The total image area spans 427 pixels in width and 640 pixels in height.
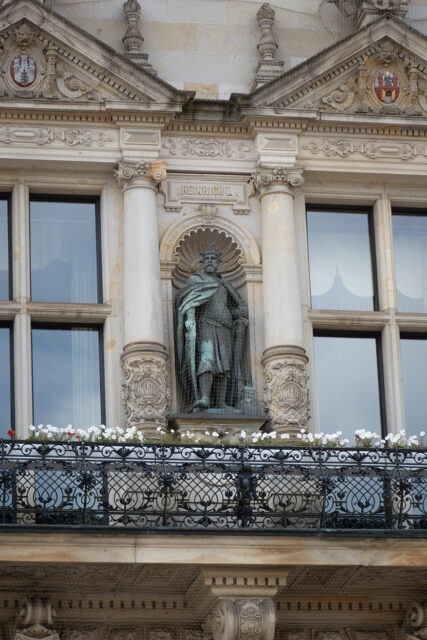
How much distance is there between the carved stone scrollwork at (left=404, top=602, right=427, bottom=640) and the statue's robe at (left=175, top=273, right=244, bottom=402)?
303 cm

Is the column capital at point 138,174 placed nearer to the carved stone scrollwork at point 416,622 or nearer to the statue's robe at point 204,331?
the statue's robe at point 204,331

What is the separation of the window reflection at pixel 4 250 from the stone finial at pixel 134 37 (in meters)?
2.04

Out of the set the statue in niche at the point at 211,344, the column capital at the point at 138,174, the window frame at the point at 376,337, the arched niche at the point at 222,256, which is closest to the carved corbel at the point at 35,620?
the statue in niche at the point at 211,344

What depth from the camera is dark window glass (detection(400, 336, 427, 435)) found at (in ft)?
64.4

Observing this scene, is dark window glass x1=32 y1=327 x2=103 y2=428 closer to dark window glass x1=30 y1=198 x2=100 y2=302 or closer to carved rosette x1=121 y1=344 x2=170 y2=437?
dark window glass x1=30 y1=198 x2=100 y2=302

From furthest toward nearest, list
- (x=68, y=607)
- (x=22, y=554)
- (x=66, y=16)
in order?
(x=66, y=16)
(x=68, y=607)
(x=22, y=554)

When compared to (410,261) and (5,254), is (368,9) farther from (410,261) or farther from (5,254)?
(5,254)

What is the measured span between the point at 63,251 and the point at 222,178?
71.9 inches

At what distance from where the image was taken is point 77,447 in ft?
55.8

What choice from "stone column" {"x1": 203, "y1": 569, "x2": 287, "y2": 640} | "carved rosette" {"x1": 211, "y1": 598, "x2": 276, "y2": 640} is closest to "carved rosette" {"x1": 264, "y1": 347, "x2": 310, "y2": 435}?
"stone column" {"x1": 203, "y1": 569, "x2": 287, "y2": 640}

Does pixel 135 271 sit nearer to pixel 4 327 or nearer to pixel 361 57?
pixel 4 327

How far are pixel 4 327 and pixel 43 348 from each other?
1.47ft

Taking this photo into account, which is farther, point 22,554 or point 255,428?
point 255,428

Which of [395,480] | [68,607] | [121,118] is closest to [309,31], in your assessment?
[121,118]
